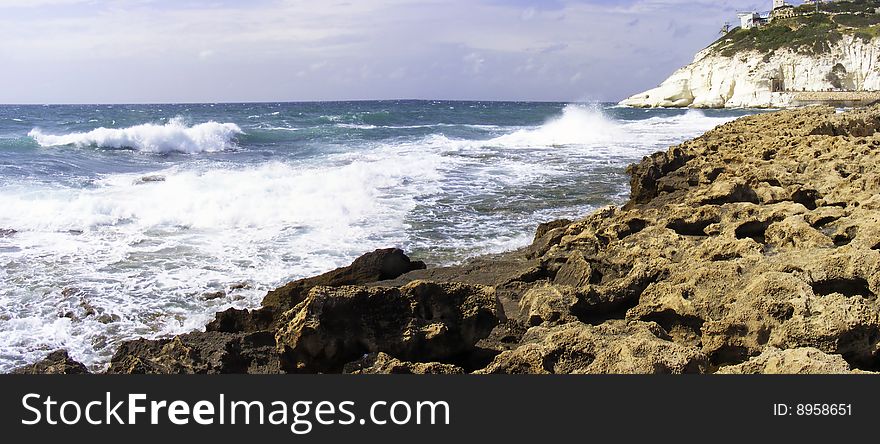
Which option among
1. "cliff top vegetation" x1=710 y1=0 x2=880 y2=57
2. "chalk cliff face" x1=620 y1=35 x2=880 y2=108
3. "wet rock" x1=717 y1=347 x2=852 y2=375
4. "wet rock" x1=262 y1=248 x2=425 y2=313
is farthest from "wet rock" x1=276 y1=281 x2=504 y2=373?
"cliff top vegetation" x1=710 y1=0 x2=880 y2=57

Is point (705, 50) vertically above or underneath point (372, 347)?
above

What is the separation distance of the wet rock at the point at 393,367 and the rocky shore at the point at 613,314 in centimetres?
1

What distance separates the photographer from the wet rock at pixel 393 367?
3.82m

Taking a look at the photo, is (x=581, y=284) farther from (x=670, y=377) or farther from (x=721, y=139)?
(x=721, y=139)

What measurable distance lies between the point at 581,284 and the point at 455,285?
160 centimetres

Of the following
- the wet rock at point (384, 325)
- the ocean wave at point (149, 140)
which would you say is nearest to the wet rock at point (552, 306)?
the wet rock at point (384, 325)

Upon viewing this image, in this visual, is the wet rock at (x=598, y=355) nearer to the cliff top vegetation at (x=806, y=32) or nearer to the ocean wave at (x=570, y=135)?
the ocean wave at (x=570, y=135)

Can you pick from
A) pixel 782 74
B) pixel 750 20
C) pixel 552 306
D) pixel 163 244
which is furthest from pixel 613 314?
pixel 750 20

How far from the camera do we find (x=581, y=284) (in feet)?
18.8

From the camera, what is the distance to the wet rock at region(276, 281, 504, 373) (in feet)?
13.6

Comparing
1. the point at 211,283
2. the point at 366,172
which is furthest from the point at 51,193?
the point at 211,283

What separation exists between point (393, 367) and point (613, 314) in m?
1.97

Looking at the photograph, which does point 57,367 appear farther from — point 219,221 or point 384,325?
point 219,221

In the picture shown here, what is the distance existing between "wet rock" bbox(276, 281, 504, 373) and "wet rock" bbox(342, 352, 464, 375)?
14 cm
